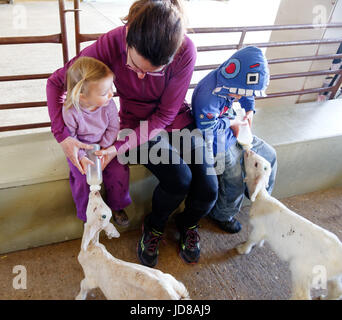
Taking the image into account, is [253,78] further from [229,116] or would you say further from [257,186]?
[257,186]

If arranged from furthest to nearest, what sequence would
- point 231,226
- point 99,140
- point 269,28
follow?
point 269,28, point 231,226, point 99,140

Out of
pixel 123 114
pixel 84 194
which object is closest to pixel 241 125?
pixel 123 114

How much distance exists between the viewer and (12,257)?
1.68 metres

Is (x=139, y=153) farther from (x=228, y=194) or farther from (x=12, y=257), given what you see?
(x=12, y=257)

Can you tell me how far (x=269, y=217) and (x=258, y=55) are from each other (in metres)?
0.80

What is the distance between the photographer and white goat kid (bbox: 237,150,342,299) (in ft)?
4.36

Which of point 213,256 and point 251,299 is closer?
point 251,299

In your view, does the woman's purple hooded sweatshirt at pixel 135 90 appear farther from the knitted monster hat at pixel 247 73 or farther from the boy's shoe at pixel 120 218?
the boy's shoe at pixel 120 218

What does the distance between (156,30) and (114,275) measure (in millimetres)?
933

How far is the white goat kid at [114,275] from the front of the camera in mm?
1142

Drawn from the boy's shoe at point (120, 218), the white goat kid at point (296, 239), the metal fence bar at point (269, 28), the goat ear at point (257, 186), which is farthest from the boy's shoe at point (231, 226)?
the metal fence bar at point (269, 28)

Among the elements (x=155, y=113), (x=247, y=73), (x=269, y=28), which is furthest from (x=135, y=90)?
(x=269, y=28)

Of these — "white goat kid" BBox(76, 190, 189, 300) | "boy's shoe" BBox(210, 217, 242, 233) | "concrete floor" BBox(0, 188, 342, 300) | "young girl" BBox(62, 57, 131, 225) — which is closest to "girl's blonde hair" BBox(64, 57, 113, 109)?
"young girl" BBox(62, 57, 131, 225)

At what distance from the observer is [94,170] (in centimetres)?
139
